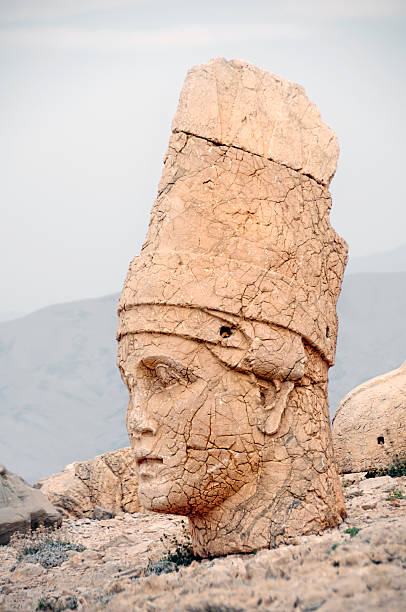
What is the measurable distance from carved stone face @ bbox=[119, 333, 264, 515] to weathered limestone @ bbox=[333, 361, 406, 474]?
12.3 ft

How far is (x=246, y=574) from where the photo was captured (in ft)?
16.5

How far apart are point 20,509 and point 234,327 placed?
5.35 metres

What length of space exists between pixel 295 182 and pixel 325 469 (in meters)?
2.55

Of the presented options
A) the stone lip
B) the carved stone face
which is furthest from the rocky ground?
the stone lip

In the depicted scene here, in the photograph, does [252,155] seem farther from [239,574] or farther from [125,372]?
[239,574]

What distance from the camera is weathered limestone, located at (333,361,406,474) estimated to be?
31.4ft

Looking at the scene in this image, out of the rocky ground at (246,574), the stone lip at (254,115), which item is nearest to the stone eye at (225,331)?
the stone lip at (254,115)

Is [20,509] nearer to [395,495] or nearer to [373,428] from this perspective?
[373,428]

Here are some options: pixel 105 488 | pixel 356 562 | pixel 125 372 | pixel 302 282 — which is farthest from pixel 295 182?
pixel 105 488

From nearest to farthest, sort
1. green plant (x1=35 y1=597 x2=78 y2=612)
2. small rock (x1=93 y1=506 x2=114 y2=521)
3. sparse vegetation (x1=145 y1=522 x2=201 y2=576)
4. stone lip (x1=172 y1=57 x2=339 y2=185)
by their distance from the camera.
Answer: green plant (x1=35 y1=597 x2=78 y2=612) < sparse vegetation (x1=145 y1=522 x2=201 y2=576) < stone lip (x1=172 y1=57 x2=339 y2=185) < small rock (x1=93 y1=506 x2=114 y2=521)

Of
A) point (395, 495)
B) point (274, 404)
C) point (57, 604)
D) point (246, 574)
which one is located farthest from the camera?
point (395, 495)

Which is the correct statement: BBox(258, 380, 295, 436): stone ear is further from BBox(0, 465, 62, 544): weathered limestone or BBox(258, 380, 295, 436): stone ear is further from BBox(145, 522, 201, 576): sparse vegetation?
BBox(0, 465, 62, 544): weathered limestone

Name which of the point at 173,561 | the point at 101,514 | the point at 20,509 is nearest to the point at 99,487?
the point at 101,514

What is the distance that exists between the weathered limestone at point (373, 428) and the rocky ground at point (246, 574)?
31.8 inches
